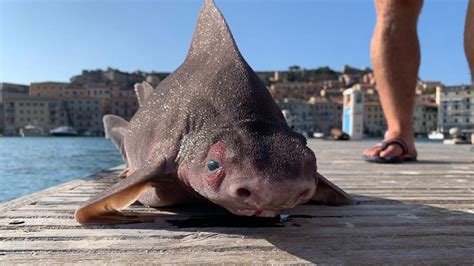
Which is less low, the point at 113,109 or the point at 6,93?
the point at 6,93

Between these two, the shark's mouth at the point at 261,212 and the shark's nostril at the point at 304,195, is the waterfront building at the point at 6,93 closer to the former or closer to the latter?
the shark's mouth at the point at 261,212

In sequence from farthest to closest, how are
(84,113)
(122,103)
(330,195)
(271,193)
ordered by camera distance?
(84,113)
(122,103)
(330,195)
(271,193)

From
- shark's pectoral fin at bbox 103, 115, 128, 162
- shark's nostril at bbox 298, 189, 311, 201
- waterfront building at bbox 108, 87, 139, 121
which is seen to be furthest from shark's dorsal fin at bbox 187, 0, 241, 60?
waterfront building at bbox 108, 87, 139, 121

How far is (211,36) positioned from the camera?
242 cm

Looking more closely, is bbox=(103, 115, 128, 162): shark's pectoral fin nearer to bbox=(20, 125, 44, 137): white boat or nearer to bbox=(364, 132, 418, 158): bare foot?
bbox=(364, 132, 418, 158): bare foot

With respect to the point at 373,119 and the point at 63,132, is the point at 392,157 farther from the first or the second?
the point at 373,119

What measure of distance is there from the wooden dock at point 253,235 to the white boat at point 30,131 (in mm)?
81208

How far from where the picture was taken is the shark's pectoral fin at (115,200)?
1.89m

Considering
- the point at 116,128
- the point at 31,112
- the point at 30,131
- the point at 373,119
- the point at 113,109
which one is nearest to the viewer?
the point at 116,128

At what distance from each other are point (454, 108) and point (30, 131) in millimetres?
71721

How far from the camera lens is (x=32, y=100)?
80.3 metres

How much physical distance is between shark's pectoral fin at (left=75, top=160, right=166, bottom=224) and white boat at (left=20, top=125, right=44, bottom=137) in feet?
269

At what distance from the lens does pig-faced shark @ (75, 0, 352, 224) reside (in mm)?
1534

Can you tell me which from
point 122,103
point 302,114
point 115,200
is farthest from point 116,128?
point 122,103
